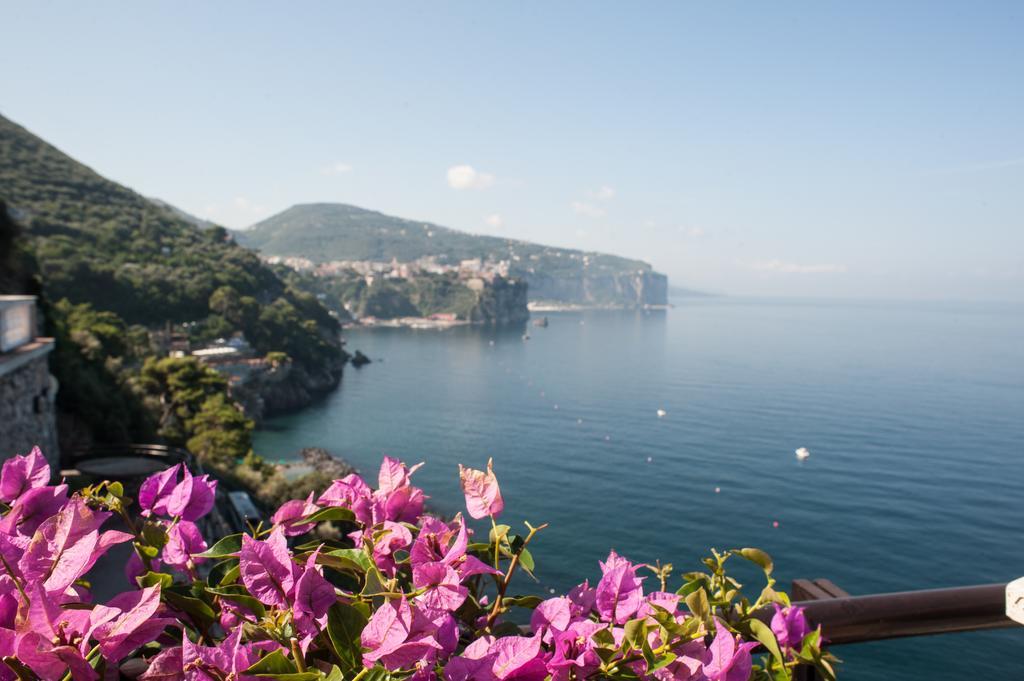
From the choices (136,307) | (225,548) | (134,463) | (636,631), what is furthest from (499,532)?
(136,307)

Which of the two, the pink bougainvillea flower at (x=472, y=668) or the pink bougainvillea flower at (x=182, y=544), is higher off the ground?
the pink bougainvillea flower at (x=182, y=544)

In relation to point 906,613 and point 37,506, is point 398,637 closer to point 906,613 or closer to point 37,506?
point 37,506

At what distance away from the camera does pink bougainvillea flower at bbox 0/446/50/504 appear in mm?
688

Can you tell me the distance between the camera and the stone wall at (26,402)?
24.8 feet

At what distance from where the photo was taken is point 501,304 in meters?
101

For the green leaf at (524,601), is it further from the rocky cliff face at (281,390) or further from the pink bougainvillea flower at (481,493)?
the rocky cliff face at (281,390)

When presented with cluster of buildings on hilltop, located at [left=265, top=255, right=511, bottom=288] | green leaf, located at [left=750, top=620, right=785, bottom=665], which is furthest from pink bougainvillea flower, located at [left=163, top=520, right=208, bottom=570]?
cluster of buildings on hilltop, located at [left=265, top=255, right=511, bottom=288]

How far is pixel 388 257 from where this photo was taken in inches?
6152

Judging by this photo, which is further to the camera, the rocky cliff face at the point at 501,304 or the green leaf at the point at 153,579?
the rocky cliff face at the point at 501,304

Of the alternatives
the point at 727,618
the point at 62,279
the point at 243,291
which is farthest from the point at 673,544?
the point at 243,291

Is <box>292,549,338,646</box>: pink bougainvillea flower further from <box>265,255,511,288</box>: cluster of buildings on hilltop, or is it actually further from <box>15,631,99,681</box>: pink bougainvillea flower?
<box>265,255,511,288</box>: cluster of buildings on hilltop

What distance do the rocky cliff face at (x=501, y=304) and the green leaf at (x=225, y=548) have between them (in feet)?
317

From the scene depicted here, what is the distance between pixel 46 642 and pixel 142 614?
62 millimetres

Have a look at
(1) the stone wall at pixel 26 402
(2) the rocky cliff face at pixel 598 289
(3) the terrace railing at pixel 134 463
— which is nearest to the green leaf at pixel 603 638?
(3) the terrace railing at pixel 134 463
